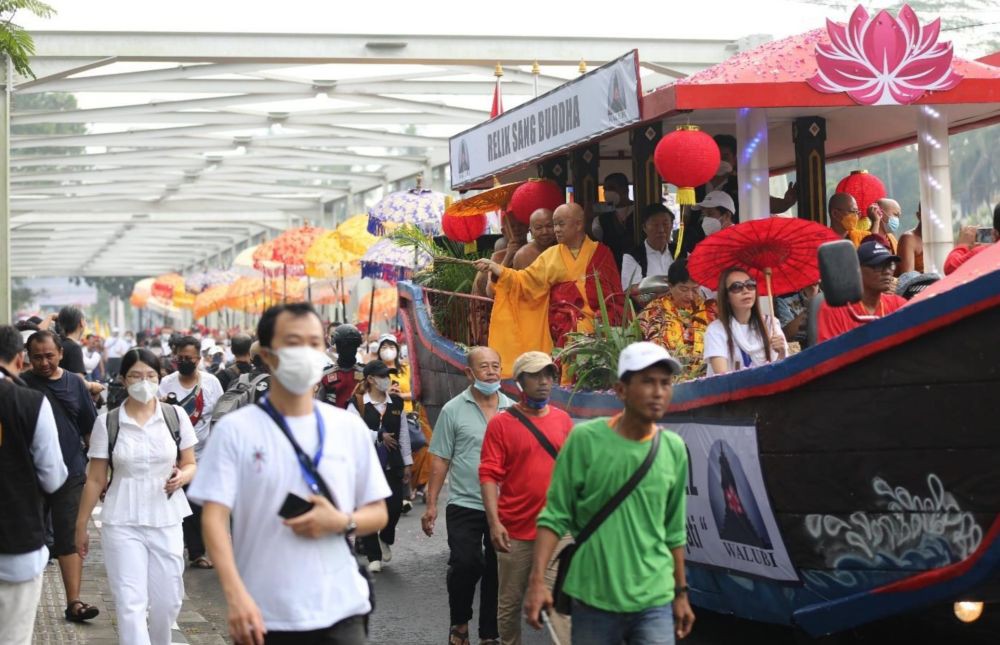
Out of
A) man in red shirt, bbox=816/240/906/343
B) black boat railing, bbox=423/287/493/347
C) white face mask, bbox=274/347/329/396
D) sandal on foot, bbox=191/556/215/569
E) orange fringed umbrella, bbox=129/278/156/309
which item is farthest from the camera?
orange fringed umbrella, bbox=129/278/156/309

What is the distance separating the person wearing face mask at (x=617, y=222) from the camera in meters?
12.3

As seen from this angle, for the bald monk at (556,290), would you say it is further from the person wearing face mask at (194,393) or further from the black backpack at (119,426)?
the black backpack at (119,426)

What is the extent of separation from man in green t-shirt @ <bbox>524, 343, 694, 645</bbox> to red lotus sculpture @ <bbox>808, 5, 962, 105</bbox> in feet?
14.7

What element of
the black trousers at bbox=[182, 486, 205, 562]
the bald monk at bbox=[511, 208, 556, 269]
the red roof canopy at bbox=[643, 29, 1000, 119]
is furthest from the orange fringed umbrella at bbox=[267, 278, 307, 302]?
the red roof canopy at bbox=[643, 29, 1000, 119]

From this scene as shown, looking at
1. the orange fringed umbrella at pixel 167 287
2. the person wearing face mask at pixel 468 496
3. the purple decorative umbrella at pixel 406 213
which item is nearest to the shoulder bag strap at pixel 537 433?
the person wearing face mask at pixel 468 496

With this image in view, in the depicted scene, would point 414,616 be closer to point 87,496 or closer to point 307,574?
point 87,496

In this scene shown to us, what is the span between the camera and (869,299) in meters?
8.33

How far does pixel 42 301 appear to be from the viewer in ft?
449

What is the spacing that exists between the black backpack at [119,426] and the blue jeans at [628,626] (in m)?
3.34

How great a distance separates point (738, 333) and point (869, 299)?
772 mm

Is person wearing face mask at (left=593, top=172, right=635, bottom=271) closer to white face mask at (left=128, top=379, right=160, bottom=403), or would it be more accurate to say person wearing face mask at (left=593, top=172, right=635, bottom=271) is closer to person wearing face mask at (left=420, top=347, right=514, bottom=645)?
person wearing face mask at (left=420, top=347, right=514, bottom=645)

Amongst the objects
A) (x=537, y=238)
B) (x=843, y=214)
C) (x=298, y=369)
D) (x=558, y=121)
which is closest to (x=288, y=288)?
(x=537, y=238)

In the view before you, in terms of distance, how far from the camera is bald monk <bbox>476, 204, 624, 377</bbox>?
1141 cm

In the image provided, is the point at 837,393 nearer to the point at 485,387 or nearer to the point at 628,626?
the point at 628,626
